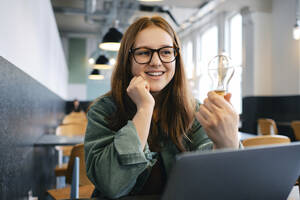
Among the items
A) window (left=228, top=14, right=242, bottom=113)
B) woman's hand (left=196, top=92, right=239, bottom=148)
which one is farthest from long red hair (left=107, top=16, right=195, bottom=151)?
window (left=228, top=14, right=242, bottom=113)

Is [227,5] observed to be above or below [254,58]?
above

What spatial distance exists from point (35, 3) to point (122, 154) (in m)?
2.57

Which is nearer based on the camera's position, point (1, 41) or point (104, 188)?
point (104, 188)

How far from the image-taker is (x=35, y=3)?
2.92m

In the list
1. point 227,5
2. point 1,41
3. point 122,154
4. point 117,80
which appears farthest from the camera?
point 227,5

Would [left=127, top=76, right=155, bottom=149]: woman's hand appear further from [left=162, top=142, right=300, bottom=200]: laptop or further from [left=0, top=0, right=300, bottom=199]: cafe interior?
[left=162, top=142, right=300, bottom=200]: laptop

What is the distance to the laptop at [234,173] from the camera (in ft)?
1.87

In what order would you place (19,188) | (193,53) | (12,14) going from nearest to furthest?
(12,14)
(19,188)
(193,53)

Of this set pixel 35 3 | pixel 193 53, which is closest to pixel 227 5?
pixel 193 53

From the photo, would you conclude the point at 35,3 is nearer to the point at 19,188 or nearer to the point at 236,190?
the point at 19,188

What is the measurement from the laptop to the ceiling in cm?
635

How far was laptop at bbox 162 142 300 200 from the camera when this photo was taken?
1.87 ft

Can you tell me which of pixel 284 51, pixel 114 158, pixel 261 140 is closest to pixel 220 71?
pixel 114 158

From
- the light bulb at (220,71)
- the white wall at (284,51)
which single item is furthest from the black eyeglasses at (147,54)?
the white wall at (284,51)
